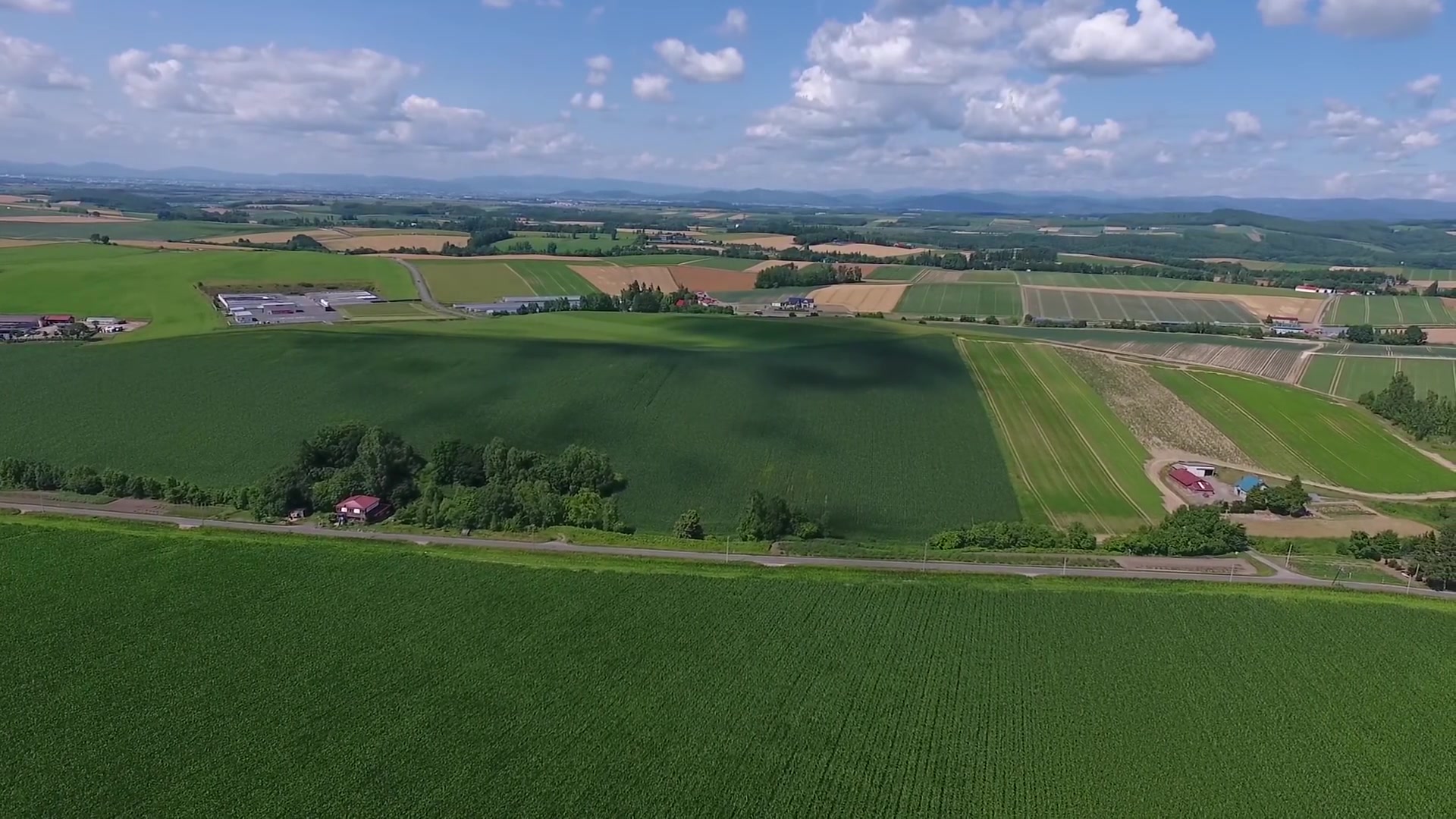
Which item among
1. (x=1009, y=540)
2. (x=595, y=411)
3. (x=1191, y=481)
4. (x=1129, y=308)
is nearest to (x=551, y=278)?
(x=595, y=411)

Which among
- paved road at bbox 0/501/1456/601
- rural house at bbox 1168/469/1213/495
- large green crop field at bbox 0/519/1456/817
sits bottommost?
paved road at bbox 0/501/1456/601

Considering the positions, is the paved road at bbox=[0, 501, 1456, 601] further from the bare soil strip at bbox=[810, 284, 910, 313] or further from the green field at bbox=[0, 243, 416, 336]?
the bare soil strip at bbox=[810, 284, 910, 313]

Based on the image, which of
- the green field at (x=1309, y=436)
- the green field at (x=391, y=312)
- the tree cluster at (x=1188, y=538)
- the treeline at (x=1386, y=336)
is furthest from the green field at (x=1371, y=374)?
the green field at (x=391, y=312)

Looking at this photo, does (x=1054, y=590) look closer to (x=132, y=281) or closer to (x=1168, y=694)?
(x=1168, y=694)

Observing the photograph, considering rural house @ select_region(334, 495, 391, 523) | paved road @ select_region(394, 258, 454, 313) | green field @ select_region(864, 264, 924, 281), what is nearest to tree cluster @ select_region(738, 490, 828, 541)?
rural house @ select_region(334, 495, 391, 523)

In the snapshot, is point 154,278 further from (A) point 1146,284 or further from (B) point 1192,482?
(A) point 1146,284

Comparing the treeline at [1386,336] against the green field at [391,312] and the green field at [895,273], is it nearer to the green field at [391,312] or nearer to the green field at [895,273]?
the green field at [895,273]
